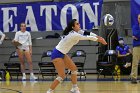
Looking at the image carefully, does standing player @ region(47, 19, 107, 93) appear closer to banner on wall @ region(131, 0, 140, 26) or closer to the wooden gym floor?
the wooden gym floor

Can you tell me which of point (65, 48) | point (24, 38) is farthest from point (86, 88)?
point (24, 38)

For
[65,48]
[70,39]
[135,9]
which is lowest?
[65,48]

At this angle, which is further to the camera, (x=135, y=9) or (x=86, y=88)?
(x=135, y=9)

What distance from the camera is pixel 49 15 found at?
640 inches

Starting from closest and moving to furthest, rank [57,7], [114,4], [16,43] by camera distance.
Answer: [16,43] → [57,7] → [114,4]

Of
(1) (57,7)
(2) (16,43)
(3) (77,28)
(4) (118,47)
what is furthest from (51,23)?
(3) (77,28)

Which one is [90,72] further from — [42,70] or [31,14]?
[31,14]

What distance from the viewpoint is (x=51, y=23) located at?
53.0 ft

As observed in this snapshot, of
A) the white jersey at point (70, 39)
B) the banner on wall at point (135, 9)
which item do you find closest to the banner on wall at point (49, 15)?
the banner on wall at point (135, 9)

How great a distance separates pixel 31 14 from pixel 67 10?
170 centimetres

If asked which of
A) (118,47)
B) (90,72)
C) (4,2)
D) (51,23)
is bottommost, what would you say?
(90,72)

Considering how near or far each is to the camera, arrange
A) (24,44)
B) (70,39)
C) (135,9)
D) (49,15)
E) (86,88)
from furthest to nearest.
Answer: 1. (49,15)
2. (135,9)
3. (24,44)
4. (86,88)
5. (70,39)

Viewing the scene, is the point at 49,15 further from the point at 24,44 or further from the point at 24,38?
the point at 24,44

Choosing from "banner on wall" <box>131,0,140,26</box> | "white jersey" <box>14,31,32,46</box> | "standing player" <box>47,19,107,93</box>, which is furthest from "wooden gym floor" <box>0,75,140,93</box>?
"banner on wall" <box>131,0,140,26</box>
